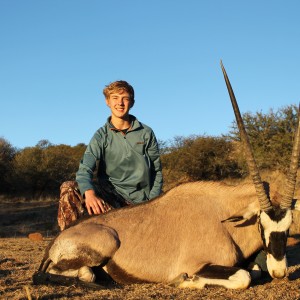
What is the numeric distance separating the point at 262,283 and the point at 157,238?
1081mm

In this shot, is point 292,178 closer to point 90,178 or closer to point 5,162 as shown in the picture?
point 90,178

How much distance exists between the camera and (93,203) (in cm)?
507

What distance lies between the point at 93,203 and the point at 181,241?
103 centimetres

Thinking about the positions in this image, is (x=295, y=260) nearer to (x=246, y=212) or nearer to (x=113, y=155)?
(x=246, y=212)

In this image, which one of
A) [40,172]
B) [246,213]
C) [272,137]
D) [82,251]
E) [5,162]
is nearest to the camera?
[82,251]

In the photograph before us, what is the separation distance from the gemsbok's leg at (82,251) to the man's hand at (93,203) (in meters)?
0.42

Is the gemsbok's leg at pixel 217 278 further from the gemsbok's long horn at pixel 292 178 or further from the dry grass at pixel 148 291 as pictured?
the gemsbok's long horn at pixel 292 178

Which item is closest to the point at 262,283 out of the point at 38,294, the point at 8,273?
the point at 38,294

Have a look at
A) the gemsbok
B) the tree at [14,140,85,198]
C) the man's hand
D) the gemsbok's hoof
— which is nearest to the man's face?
the man's hand

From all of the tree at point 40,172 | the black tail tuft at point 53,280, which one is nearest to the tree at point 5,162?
the tree at point 40,172

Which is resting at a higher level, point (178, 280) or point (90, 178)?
point (90, 178)

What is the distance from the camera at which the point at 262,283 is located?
468 centimetres

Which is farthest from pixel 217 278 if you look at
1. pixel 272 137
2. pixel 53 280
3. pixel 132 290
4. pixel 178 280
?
pixel 272 137

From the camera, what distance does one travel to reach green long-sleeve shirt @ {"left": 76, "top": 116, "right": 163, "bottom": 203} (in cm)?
575
